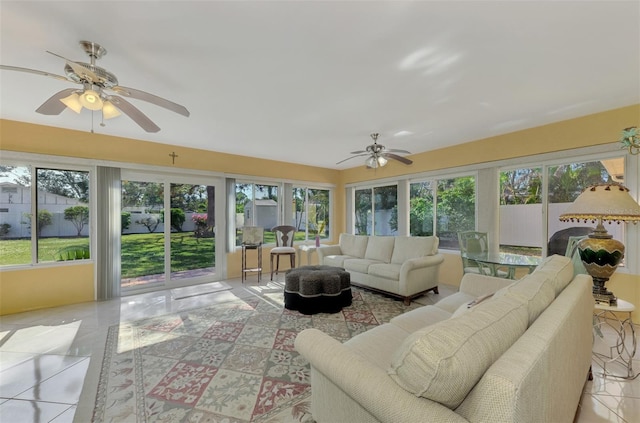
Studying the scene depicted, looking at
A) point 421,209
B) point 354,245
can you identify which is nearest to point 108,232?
point 354,245

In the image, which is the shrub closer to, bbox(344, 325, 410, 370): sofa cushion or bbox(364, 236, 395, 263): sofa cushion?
bbox(344, 325, 410, 370): sofa cushion

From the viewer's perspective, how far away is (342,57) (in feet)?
6.63

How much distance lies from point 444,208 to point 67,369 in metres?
5.47

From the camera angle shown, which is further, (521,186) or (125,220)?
(125,220)

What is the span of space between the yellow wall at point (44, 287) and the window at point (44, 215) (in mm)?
163

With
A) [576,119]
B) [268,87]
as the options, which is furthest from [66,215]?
[576,119]

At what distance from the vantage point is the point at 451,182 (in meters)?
4.80

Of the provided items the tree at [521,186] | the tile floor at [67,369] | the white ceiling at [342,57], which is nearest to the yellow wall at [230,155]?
the white ceiling at [342,57]

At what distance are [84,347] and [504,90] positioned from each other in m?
4.87

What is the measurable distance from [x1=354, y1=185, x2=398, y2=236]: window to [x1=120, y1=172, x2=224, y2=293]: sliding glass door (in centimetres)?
341

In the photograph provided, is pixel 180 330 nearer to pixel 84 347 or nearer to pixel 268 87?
pixel 84 347

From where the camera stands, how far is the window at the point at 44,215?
133 inches

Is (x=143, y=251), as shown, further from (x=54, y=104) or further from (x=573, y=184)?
(x=573, y=184)

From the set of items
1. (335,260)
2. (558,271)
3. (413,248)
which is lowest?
(335,260)
